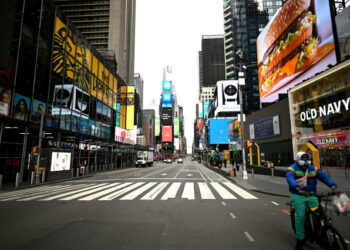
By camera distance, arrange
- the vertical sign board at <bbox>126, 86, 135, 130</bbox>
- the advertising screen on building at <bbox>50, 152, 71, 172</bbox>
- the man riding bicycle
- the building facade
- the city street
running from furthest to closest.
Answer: the vertical sign board at <bbox>126, 86, 135, 130</bbox> → the advertising screen on building at <bbox>50, 152, 71, 172</bbox> → the building facade → the city street → the man riding bicycle

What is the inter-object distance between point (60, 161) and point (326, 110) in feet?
86.5

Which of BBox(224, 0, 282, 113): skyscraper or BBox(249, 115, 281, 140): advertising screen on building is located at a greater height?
BBox(224, 0, 282, 113): skyscraper

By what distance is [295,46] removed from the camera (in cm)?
2767

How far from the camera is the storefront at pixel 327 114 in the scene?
52.7 ft

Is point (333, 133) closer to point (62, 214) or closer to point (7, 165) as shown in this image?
point (62, 214)

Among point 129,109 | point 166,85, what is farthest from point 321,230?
point 166,85

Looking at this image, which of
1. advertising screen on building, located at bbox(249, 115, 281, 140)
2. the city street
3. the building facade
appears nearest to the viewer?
the city street

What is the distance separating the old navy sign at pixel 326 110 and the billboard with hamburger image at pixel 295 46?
607 centimetres

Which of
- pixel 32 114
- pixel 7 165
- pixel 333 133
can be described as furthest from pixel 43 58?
pixel 333 133

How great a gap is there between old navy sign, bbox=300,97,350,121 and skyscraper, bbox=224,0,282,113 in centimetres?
5856

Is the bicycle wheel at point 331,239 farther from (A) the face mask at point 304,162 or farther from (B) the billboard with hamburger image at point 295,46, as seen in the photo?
(B) the billboard with hamburger image at point 295,46

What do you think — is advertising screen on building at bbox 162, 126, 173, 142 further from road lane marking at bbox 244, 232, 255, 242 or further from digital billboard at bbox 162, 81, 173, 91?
road lane marking at bbox 244, 232, 255, 242

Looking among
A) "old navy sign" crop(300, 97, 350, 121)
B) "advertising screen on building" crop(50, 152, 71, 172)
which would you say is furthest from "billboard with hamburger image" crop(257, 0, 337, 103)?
"advertising screen on building" crop(50, 152, 71, 172)

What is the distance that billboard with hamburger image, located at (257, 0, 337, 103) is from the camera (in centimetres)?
2291
